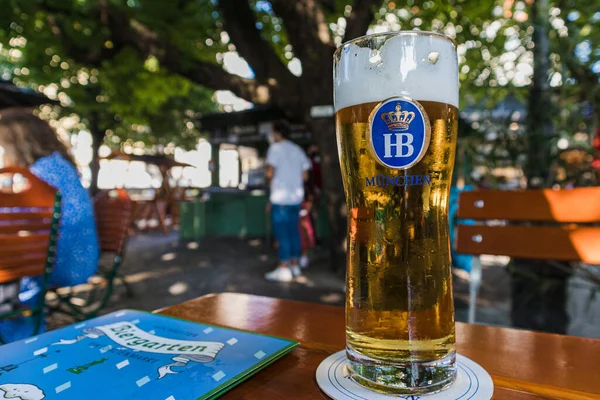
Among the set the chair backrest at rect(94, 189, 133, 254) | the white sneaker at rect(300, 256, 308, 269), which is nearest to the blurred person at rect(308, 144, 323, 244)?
the white sneaker at rect(300, 256, 308, 269)

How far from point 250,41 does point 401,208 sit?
524 centimetres

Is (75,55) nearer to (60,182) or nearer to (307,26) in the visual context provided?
(307,26)

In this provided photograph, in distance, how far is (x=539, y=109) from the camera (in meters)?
2.44

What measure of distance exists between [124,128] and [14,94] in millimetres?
11270

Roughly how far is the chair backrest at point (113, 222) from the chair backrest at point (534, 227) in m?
2.35

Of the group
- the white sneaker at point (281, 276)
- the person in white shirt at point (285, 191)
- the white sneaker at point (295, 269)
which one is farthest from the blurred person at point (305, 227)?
the white sneaker at point (281, 276)

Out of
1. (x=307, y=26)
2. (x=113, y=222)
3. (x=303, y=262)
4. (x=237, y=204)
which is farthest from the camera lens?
(x=237, y=204)

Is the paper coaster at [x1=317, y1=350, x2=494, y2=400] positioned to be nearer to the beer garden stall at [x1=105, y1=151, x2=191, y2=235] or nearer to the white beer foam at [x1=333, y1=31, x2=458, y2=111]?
the white beer foam at [x1=333, y1=31, x2=458, y2=111]

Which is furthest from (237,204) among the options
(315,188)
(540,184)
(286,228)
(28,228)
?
(28,228)

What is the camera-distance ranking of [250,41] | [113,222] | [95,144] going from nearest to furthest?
[113,222]
[250,41]
[95,144]

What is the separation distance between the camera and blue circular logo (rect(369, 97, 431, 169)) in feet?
1.63

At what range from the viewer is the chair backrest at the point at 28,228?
161 centimetres

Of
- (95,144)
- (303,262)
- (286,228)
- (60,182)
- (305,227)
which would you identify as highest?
(95,144)

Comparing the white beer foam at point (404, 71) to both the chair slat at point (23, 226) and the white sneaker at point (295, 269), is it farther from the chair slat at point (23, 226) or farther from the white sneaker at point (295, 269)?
the white sneaker at point (295, 269)
